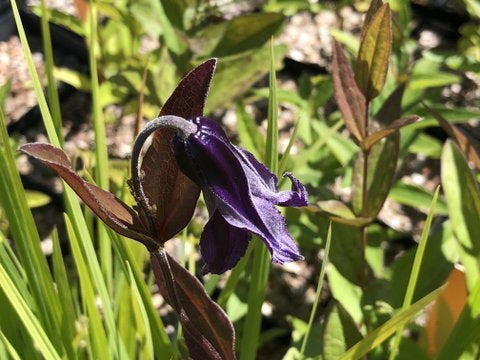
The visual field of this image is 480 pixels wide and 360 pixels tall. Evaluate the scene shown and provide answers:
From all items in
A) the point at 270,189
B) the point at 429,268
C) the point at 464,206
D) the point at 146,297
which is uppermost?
the point at 270,189

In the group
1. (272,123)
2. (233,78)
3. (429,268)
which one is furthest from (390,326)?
(233,78)

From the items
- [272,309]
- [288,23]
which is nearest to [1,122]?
[272,309]

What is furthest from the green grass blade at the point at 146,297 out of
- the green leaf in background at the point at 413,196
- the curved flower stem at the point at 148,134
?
the green leaf in background at the point at 413,196

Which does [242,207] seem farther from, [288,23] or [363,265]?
[288,23]

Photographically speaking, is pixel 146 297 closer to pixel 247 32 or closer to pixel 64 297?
pixel 64 297

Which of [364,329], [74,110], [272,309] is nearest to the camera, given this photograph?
[364,329]
